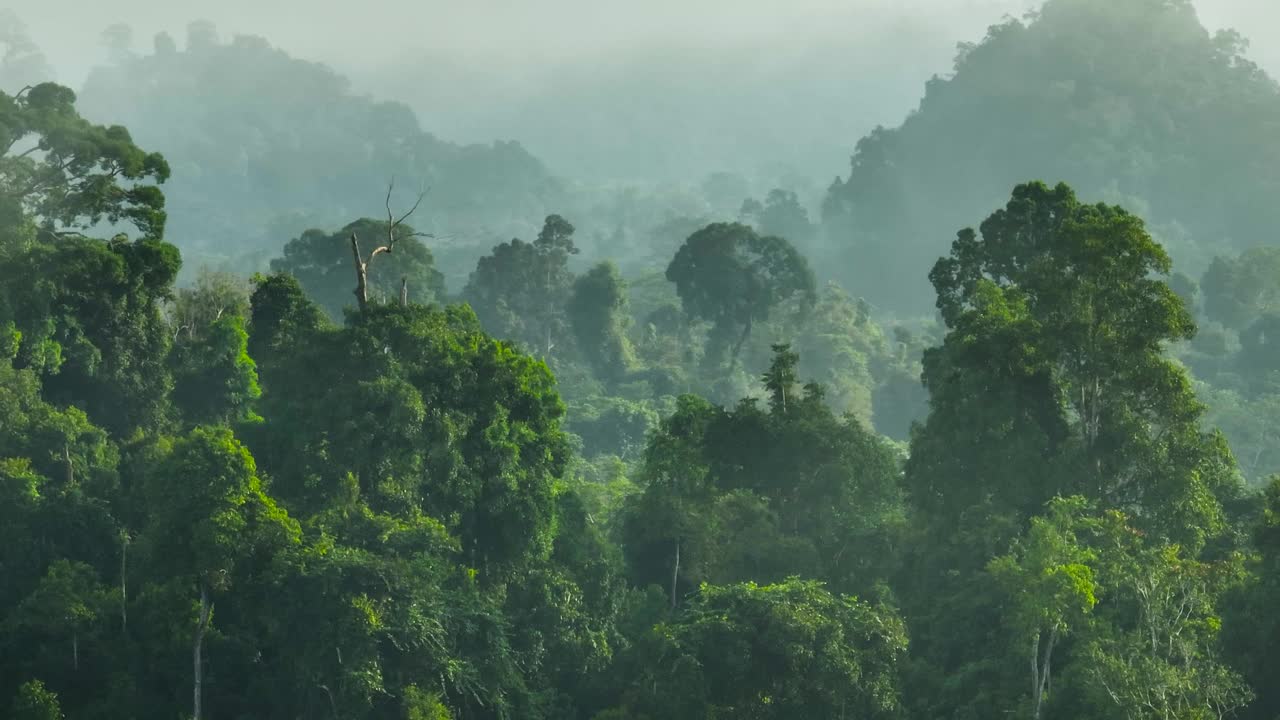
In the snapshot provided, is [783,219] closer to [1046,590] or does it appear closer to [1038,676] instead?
→ [1038,676]

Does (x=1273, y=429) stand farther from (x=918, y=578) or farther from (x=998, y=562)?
(x=998, y=562)

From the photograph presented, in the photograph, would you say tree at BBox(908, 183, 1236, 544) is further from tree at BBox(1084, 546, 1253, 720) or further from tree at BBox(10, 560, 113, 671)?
tree at BBox(10, 560, 113, 671)

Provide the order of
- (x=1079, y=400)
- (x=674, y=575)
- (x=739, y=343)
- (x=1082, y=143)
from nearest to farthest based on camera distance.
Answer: (x=1079, y=400), (x=674, y=575), (x=739, y=343), (x=1082, y=143)

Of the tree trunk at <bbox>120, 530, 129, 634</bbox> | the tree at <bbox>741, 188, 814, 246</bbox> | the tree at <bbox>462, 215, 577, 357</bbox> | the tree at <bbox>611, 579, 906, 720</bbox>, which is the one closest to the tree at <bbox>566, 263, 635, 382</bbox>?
the tree at <bbox>462, 215, 577, 357</bbox>

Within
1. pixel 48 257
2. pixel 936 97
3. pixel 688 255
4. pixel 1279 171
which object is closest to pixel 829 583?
pixel 48 257

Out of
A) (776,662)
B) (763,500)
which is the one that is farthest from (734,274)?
(776,662)
